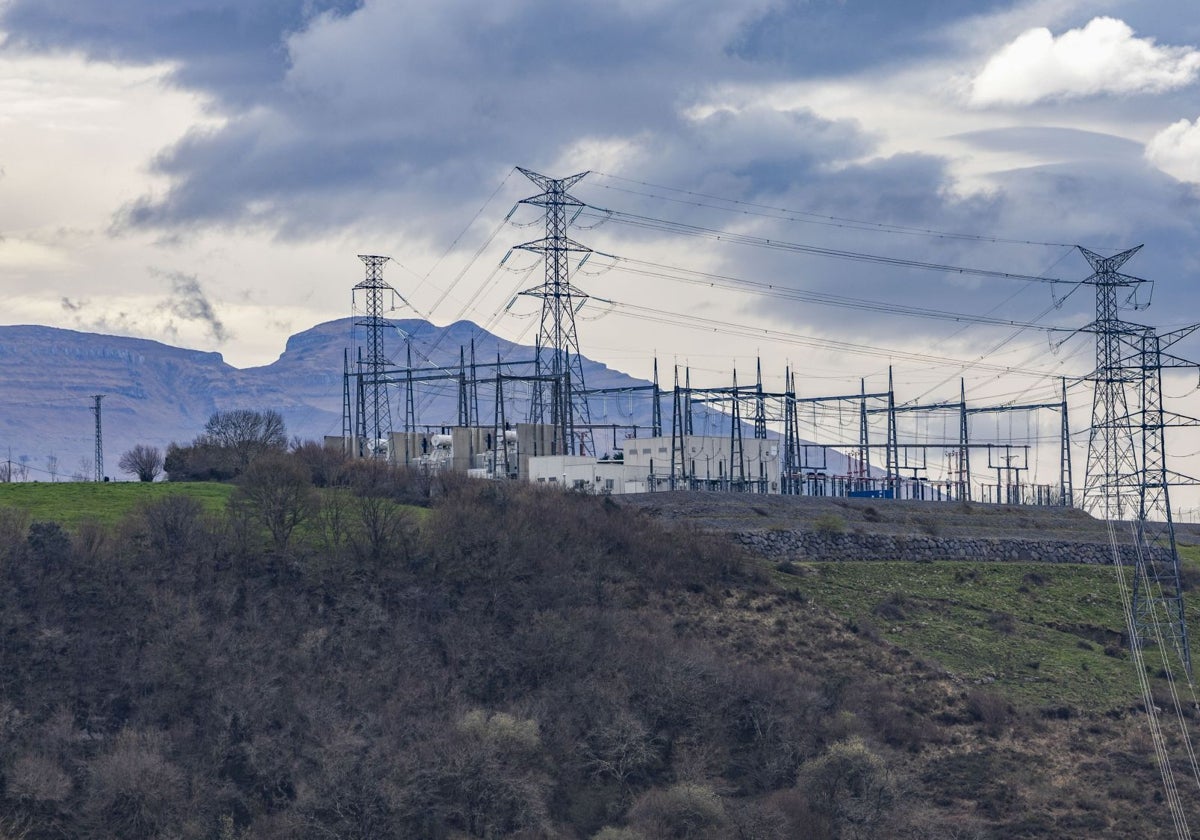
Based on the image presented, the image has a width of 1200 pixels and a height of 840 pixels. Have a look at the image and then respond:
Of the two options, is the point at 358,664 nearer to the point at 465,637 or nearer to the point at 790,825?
the point at 465,637

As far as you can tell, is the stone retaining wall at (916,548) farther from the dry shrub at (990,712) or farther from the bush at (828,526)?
the dry shrub at (990,712)

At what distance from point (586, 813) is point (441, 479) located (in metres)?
26.4

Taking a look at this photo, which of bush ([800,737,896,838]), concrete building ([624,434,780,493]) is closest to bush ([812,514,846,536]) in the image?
concrete building ([624,434,780,493])

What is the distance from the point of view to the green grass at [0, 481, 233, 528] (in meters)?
53.7

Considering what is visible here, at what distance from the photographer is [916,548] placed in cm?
6925

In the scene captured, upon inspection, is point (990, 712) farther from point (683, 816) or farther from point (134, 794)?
point (134, 794)

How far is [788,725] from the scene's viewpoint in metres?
45.1

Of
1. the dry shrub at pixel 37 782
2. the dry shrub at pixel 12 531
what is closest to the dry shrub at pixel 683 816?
the dry shrub at pixel 37 782

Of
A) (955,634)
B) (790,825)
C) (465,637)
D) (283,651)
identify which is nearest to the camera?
(790,825)

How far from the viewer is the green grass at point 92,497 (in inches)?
2112

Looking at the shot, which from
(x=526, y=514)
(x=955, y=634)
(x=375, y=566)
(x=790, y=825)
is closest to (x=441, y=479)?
(x=526, y=514)

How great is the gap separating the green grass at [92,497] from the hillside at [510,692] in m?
2.88

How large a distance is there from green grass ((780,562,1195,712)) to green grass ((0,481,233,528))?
2399cm

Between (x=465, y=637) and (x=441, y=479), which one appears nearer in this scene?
(x=465, y=637)
